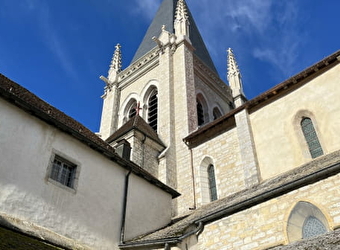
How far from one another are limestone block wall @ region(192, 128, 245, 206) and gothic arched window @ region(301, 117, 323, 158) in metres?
2.33

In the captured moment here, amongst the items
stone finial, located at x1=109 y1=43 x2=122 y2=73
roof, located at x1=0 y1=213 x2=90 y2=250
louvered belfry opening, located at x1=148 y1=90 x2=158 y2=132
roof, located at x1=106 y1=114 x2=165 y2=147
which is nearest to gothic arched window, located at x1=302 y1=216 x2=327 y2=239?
roof, located at x1=0 y1=213 x2=90 y2=250

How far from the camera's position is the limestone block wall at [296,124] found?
32.3ft

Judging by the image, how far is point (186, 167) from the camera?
14.2 m

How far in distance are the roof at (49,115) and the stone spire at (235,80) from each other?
1492 cm

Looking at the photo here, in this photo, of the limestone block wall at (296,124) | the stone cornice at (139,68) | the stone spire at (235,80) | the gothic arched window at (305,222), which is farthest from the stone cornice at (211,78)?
the gothic arched window at (305,222)

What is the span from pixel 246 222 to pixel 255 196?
1.83 feet

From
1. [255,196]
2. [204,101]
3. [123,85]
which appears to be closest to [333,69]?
[255,196]

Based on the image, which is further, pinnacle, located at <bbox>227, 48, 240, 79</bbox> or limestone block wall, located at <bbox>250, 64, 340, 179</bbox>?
pinnacle, located at <bbox>227, 48, 240, 79</bbox>

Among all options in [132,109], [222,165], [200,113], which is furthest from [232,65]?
[222,165]

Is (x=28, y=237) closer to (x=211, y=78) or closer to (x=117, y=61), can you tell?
(x=211, y=78)

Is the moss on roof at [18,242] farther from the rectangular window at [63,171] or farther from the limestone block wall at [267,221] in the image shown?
the limestone block wall at [267,221]

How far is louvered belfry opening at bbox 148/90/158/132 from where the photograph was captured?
19.8 m

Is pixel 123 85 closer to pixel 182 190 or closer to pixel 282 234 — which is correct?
pixel 182 190

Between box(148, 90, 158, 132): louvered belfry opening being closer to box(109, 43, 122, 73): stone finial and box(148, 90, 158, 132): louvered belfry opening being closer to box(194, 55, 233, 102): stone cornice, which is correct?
box(194, 55, 233, 102): stone cornice
